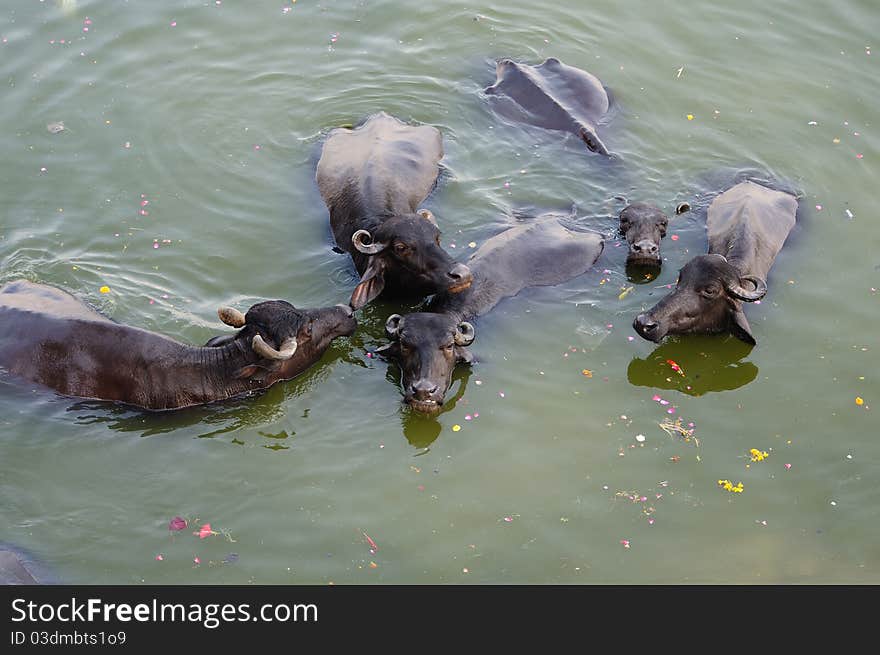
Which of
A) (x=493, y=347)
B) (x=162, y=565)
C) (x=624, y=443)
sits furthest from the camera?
(x=493, y=347)

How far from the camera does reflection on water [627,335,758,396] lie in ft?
33.1

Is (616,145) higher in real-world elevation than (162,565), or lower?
higher

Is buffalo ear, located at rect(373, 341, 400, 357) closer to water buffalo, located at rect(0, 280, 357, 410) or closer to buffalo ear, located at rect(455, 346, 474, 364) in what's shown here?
buffalo ear, located at rect(455, 346, 474, 364)

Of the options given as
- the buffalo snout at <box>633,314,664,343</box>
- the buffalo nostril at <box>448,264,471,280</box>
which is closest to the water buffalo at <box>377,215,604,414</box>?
the buffalo nostril at <box>448,264,471,280</box>

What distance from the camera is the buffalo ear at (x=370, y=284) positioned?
10258 mm

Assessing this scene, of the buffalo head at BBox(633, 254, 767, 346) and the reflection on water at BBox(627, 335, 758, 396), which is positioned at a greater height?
the buffalo head at BBox(633, 254, 767, 346)

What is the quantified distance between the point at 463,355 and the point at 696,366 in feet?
7.68

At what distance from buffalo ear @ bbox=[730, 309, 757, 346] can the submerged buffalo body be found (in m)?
3.20

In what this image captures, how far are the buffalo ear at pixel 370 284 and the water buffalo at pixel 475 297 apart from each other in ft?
1.32

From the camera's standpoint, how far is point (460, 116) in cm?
1362

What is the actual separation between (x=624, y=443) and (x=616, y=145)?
4893 mm
